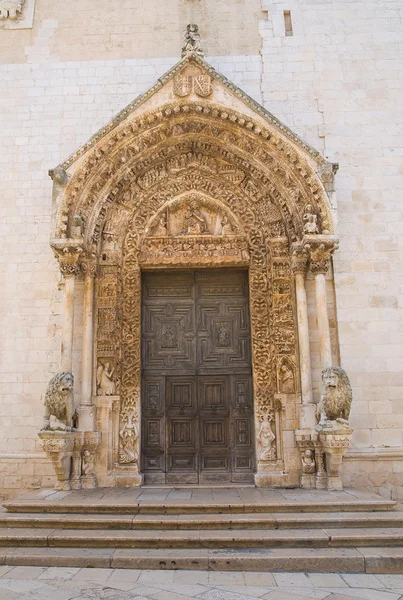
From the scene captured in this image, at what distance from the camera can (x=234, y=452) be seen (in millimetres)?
8516

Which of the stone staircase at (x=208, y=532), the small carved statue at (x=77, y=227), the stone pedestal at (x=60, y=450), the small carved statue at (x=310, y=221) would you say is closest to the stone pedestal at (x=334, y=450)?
the stone staircase at (x=208, y=532)

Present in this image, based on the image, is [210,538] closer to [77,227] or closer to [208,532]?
[208,532]

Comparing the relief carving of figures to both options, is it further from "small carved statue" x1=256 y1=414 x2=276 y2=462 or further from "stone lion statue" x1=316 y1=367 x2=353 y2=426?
"stone lion statue" x1=316 y1=367 x2=353 y2=426

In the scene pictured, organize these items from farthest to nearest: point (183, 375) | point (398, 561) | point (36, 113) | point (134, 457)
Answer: point (36, 113) < point (183, 375) < point (134, 457) < point (398, 561)

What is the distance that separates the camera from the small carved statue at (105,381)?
27.3 feet

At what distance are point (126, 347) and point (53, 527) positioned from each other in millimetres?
3256

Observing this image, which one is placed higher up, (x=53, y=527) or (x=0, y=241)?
(x=0, y=241)

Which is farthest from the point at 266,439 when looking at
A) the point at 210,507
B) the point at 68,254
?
the point at 68,254

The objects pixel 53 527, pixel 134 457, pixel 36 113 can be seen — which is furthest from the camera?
pixel 36 113

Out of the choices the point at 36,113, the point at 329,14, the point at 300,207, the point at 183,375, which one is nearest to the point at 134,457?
the point at 183,375

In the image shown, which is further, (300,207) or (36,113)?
(36,113)

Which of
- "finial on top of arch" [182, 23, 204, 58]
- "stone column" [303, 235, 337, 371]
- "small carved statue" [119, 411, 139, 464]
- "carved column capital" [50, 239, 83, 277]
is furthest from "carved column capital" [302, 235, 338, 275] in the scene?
"small carved statue" [119, 411, 139, 464]

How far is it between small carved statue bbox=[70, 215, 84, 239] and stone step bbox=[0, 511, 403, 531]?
432 centimetres

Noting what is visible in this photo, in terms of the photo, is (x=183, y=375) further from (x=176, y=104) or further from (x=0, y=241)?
(x=176, y=104)
